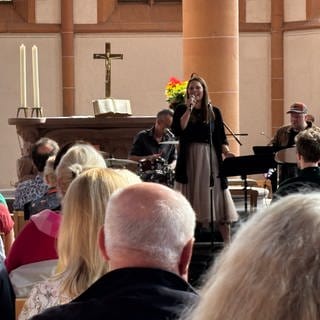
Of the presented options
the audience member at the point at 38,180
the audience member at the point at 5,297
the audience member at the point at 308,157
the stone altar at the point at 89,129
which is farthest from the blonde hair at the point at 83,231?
the stone altar at the point at 89,129

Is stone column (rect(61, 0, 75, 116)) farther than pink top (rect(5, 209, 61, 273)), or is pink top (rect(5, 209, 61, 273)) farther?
stone column (rect(61, 0, 75, 116))

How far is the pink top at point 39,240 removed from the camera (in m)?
3.76

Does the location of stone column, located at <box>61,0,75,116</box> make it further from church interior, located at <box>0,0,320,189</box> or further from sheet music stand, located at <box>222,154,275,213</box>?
sheet music stand, located at <box>222,154,275,213</box>

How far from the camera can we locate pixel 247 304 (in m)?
1.22

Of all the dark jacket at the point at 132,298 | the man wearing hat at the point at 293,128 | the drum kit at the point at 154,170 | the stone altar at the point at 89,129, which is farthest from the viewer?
the stone altar at the point at 89,129

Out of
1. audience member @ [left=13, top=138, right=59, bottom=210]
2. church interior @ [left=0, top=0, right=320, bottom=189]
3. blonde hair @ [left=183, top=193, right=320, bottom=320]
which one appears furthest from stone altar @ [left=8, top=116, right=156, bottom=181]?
blonde hair @ [left=183, top=193, right=320, bottom=320]

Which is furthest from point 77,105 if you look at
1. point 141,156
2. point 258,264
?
point 258,264

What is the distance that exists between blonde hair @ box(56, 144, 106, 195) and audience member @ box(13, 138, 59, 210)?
2246 mm

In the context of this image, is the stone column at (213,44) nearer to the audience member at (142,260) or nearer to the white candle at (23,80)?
the white candle at (23,80)

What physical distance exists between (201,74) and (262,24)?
23.3 ft

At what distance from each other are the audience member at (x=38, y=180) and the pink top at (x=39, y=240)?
2.44m

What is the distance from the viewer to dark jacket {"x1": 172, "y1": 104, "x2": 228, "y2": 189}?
8641mm

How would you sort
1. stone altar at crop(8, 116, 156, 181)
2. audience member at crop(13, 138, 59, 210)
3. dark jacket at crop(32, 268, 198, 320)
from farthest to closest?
stone altar at crop(8, 116, 156, 181), audience member at crop(13, 138, 59, 210), dark jacket at crop(32, 268, 198, 320)

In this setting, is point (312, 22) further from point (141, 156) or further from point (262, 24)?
point (141, 156)
